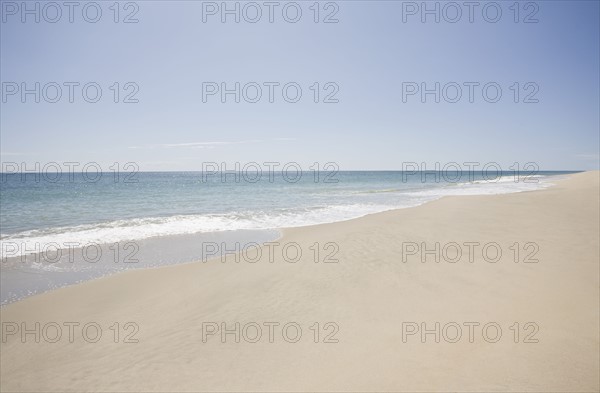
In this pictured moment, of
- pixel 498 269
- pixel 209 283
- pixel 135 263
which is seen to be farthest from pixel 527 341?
pixel 135 263

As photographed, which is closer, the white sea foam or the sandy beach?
the sandy beach

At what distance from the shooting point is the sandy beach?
12.6 feet

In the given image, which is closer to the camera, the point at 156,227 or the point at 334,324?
the point at 334,324

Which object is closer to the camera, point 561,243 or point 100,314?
point 100,314

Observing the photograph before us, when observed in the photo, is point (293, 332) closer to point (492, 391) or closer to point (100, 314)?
point (492, 391)

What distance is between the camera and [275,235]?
1324 centimetres

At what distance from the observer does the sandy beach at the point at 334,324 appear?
12.6 feet

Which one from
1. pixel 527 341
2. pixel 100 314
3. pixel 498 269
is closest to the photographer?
pixel 527 341

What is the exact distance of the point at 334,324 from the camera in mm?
4977

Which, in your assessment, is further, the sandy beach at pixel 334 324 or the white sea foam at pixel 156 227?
the white sea foam at pixel 156 227

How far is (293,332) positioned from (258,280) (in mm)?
2355

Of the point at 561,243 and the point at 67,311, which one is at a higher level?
the point at 561,243

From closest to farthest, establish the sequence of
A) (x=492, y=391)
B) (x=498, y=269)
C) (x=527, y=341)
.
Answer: (x=492, y=391), (x=527, y=341), (x=498, y=269)

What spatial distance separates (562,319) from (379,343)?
308cm
